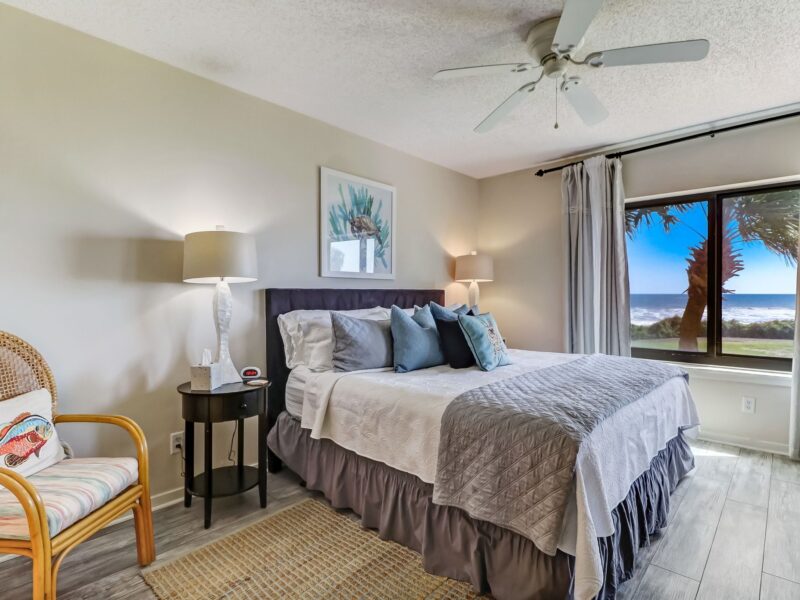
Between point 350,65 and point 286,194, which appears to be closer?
point 350,65

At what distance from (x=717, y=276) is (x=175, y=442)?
14.1 ft

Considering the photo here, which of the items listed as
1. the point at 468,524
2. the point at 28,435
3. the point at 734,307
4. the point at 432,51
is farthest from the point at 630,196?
the point at 28,435

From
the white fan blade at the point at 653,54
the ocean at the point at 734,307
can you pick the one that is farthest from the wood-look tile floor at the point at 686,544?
the white fan blade at the point at 653,54

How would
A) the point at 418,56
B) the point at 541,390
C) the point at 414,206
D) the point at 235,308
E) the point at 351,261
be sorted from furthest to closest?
the point at 414,206
the point at 351,261
the point at 235,308
the point at 418,56
the point at 541,390

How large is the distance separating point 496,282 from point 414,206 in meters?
1.38

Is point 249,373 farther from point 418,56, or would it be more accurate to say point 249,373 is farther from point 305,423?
point 418,56

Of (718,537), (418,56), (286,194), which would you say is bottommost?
(718,537)

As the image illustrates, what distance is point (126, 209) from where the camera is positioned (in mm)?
2258

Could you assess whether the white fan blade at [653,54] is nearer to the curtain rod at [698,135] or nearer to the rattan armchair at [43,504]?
the curtain rod at [698,135]

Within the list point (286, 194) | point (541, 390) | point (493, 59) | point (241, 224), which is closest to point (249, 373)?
point (241, 224)

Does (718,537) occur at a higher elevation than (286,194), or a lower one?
lower

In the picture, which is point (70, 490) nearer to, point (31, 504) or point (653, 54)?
point (31, 504)

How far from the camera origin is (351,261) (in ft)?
11.2

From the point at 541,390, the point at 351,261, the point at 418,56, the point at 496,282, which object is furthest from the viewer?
the point at 496,282
